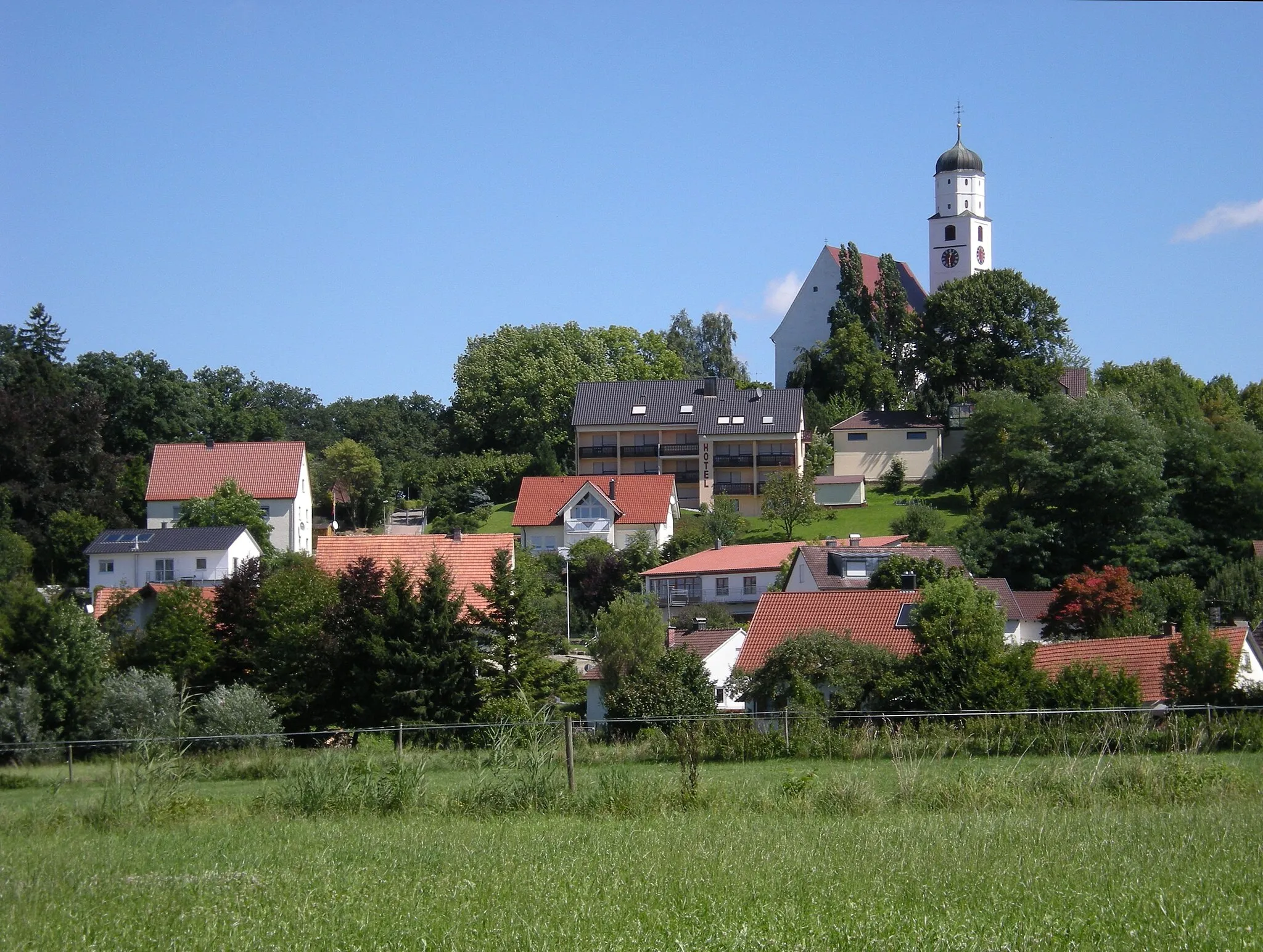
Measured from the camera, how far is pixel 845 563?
145 ft

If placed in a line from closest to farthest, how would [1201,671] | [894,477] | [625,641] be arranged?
A: [1201,671] < [625,641] < [894,477]

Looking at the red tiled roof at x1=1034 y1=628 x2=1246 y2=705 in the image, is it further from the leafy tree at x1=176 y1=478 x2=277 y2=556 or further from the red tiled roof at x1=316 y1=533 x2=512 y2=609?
the leafy tree at x1=176 y1=478 x2=277 y2=556

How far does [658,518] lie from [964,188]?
141 ft

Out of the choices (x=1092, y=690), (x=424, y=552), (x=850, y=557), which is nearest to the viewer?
(x=1092, y=690)

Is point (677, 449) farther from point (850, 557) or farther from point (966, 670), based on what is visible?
point (966, 670)

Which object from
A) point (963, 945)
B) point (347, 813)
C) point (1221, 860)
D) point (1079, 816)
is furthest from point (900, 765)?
point (963, 945)

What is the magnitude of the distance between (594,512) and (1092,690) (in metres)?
38.7

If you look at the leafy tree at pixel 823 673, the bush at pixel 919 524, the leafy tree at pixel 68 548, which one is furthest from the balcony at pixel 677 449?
the leafy tree at pixel 823 673

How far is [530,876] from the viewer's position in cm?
1098

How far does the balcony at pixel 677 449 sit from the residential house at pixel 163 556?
2610 cm

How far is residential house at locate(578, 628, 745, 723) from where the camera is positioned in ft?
109

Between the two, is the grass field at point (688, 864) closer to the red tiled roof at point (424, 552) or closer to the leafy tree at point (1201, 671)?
the leafy tree at point (1201, 671)

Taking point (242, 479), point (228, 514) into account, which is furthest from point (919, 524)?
point (242, 479)

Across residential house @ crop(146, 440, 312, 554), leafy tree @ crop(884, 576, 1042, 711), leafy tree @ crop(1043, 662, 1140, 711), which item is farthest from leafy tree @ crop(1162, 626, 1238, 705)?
residential house @ crop(146, 440, 312, 554)
